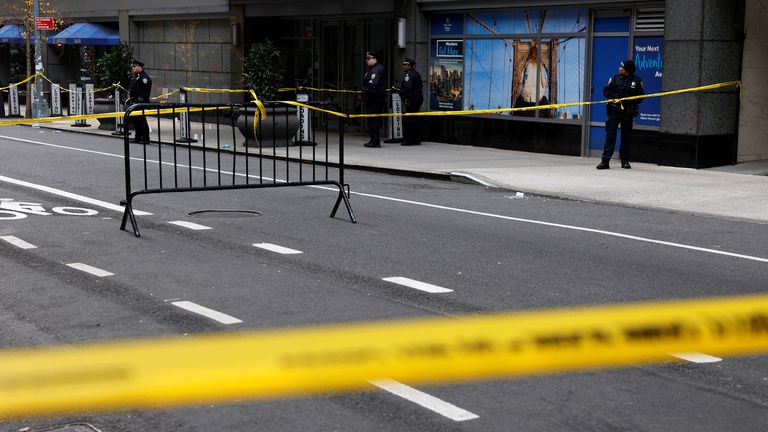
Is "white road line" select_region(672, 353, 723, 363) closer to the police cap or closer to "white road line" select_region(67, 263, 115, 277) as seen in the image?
"white road line" select_region(67, 263, 115, 277)

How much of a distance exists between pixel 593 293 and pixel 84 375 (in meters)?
5.84

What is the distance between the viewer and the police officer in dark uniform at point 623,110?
17.3m

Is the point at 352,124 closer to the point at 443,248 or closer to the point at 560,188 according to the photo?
the point at 560,188

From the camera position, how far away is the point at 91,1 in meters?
37.0

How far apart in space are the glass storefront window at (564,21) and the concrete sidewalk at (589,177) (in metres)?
2.39

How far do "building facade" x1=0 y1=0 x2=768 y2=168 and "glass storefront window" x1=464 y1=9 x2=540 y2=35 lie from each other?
2 cm

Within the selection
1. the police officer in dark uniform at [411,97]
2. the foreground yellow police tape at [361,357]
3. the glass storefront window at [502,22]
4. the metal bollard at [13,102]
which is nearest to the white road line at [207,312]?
the foreground yellow police tape at [361,357]

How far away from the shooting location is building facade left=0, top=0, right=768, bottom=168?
17.6m

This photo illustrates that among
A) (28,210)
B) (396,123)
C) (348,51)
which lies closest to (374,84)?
(396,123)

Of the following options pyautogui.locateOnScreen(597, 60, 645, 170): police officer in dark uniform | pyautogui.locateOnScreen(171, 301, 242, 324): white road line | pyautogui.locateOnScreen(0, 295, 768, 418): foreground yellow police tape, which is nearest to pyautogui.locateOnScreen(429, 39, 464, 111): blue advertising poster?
pyautogui.locateOnScreen(597, 60, 645, 170): police officer in dark uniform

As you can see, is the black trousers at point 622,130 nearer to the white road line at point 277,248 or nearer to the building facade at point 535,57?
the building facade at point 535,57

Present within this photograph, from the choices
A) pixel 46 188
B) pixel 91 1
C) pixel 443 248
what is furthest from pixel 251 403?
pixel 91 1

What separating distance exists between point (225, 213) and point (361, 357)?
9.59m

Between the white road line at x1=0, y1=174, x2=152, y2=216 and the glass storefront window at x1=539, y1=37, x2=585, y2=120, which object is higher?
the glass storefront window at x1=539, y1=37, x2=585, y2=120
